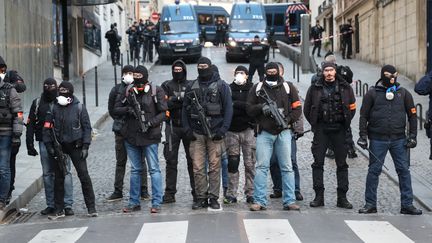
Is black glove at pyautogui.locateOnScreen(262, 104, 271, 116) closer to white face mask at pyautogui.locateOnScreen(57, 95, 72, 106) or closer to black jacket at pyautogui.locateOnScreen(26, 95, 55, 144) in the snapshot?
white face mask at pyautogui.locateOnScreen(57, 95, 72, 106)

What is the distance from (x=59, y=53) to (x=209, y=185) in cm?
1882

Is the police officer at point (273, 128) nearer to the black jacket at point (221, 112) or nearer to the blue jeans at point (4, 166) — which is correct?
the black jacket at point (221, 112)

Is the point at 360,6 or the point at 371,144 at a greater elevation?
the point at 360,6

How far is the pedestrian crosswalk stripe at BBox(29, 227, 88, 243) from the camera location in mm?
8539

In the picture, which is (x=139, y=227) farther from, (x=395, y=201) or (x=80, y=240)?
(x=395, y=201)

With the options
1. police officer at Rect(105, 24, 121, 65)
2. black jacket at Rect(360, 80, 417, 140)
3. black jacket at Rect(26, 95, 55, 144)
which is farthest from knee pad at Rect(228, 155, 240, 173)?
police officer at Rect(105, 24, 121, 65)

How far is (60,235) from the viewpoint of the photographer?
28.9ft

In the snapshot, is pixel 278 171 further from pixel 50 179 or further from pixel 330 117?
pixel 50 179

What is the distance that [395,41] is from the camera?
98.6ft

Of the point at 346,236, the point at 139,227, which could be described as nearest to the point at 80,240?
the point at 139,227

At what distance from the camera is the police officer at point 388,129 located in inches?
383

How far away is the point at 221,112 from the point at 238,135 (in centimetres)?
57

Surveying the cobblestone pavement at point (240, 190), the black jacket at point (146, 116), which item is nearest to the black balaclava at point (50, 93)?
the black jacket at point (146, 116)

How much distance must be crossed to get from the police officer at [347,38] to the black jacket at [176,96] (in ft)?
83.5
